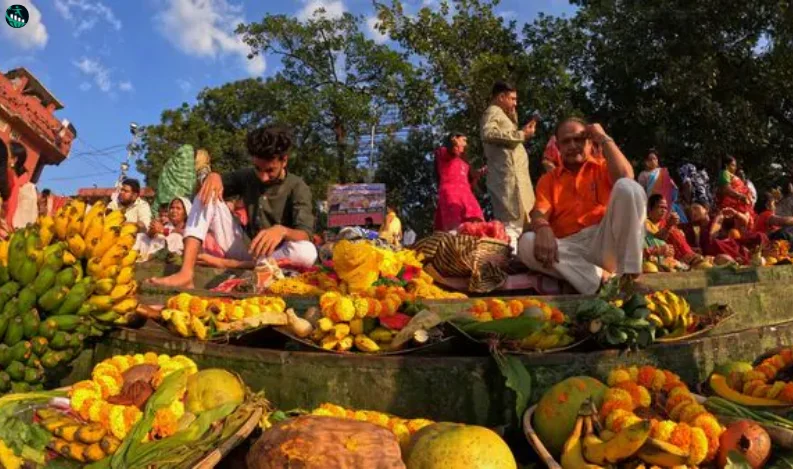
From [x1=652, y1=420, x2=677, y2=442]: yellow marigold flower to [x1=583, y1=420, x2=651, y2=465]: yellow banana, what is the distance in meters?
0.07

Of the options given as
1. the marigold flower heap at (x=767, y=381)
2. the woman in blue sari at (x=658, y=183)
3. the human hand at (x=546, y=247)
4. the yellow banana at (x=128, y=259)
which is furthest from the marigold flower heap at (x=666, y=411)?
the woman in blue sari at (x=658, y=183)

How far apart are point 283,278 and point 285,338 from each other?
1225 mm

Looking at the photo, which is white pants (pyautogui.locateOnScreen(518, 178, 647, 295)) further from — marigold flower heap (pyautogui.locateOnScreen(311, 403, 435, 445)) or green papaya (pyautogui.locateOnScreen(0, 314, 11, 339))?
green papaya (pyautogui.locateOnScreen(0, 314, 11, 339))

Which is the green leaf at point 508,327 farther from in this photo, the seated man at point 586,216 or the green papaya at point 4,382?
the green papaya at point 4,382

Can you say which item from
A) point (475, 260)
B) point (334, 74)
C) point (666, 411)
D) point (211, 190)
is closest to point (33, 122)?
point (334, 74)

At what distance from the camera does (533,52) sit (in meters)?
15.9

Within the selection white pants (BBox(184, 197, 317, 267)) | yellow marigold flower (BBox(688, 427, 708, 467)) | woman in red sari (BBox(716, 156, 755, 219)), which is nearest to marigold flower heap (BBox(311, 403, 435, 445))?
yellow marigold flower (BBox(688, 427, 708, 467))

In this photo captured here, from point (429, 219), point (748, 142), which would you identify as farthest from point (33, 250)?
point (429, 219)

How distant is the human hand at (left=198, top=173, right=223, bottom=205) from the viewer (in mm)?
4711

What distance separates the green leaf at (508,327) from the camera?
2.75 meters

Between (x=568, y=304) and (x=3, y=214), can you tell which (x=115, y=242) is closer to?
(x=568, y=304)

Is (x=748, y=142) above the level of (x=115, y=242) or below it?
above

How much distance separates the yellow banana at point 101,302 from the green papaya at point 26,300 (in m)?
0.25

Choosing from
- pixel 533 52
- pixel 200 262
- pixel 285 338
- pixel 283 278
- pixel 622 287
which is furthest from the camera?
pixel 533 52
